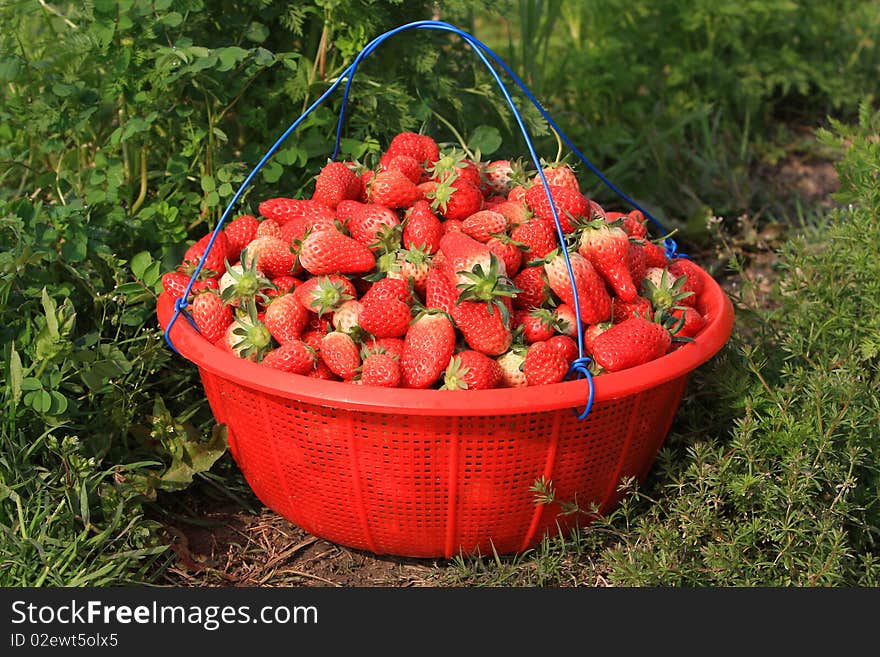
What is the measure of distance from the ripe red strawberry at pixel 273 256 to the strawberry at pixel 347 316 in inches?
9.5

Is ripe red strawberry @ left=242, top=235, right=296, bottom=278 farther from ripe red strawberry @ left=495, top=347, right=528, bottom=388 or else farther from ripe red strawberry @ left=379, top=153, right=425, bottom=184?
ripe red strawberry @ left=495, top=347, right=528, bottom=388

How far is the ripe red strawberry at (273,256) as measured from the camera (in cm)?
265

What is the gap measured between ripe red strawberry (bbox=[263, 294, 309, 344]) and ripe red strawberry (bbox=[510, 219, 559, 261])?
1.80 ft

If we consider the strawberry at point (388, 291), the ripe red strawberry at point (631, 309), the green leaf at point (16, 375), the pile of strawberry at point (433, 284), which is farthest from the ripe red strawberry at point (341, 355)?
the green leaf at point (16, 375)

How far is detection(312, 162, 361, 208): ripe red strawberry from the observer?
275 centimetres

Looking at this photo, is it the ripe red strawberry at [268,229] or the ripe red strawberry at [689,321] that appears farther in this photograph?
the ripe red strawberry at [268,229]

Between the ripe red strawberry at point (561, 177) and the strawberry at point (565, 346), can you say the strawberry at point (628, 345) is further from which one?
the ripe red strawberry at point (561, 177)

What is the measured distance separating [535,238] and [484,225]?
0.13m

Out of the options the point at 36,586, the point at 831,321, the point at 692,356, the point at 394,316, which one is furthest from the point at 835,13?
the point at 36,586

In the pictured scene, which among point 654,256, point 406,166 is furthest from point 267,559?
point 654,256

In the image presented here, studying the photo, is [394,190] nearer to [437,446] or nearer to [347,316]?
[347,316]

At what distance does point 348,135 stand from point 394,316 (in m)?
1.10

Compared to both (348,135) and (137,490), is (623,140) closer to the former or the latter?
(348,135)

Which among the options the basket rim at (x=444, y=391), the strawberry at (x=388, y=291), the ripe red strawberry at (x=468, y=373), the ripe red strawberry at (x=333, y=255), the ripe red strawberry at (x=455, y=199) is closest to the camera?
the basket rim at (x=444, y=391)
